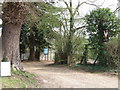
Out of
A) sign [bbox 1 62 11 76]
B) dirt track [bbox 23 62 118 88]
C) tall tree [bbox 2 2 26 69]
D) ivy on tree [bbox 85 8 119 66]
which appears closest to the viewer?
sign [bbox 1 62 11 76]

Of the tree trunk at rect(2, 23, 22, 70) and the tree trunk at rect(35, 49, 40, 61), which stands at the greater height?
the tree trunk at rect(2, 23, 22, 70)

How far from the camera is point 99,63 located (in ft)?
40.4

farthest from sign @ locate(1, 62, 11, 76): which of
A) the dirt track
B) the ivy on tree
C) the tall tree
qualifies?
the ivy on tree

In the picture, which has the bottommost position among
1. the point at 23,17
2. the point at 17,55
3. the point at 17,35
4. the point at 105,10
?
the point at 17,55

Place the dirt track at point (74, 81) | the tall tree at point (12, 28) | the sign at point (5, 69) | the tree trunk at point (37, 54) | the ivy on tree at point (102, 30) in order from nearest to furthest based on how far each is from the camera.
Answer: the sign at point (5, 69) → the dirt track at point (74, 81) → the tall tree at point (12, 28) → the ivy on tree at point (102, 30) → the tree trunk at point (37, 54)

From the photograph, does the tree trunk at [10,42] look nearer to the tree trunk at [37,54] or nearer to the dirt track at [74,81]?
the dirt track at [74,81]

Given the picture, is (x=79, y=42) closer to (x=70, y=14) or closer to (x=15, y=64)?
(x=70, y=14)

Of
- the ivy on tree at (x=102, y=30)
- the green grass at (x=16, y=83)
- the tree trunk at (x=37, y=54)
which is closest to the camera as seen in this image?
the green grass at (x=16, y=83)

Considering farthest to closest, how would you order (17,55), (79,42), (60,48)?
(60,48) → (79,42) → (17,55)

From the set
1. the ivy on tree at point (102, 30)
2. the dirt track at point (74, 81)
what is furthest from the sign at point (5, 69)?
the ivy on tree at point (102, 30)

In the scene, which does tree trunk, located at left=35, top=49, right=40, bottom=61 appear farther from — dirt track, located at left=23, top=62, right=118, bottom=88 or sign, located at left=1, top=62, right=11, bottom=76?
sign, located at left=1, top=62, right=11, bottom=76

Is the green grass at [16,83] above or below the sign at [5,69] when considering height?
below

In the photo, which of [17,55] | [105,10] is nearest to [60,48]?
[105,10]

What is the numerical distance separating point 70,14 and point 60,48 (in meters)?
3.18
